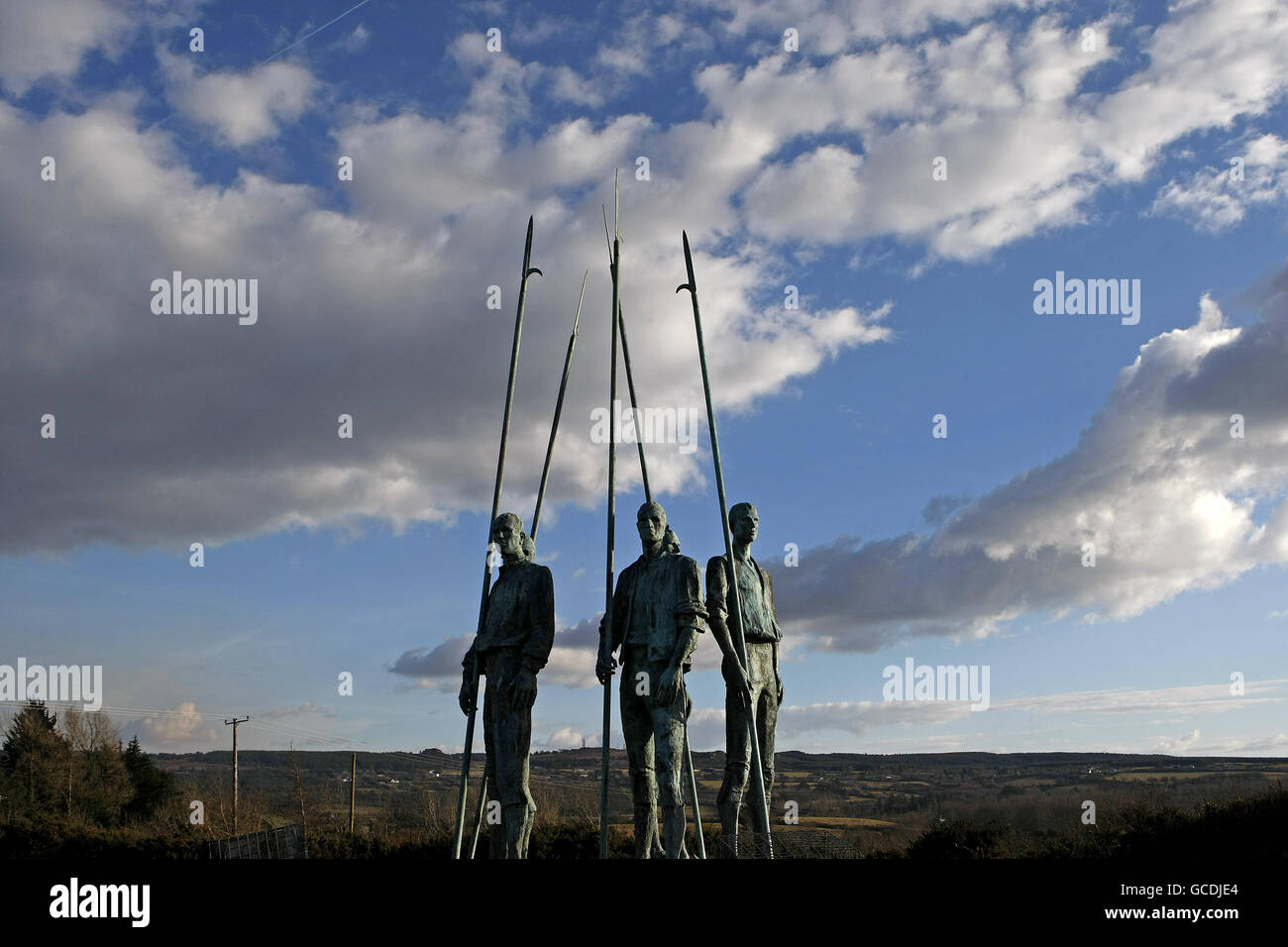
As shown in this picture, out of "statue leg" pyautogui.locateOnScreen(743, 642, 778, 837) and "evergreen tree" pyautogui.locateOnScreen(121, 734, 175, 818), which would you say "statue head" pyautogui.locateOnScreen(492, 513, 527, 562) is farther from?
"evergreen tree" pyautogui.locateOnScreen(121, 734, 175, 818)

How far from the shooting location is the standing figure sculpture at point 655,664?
13.0m

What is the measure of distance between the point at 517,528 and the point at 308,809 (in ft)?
146

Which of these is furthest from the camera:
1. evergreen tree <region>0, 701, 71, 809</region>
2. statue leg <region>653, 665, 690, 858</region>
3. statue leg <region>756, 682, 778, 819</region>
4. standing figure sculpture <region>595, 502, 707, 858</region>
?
evergreen tree <region>0, 701, 71, 809</region>

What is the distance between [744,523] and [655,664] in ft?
8.82

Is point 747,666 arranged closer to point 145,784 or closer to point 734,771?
point 734,771

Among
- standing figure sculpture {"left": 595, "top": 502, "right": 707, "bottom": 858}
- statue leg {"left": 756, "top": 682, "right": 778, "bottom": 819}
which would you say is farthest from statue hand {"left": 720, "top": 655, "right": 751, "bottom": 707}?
standing figure sculpture {"left": 595, "top": 502, "right": 707, "bottom": 858}

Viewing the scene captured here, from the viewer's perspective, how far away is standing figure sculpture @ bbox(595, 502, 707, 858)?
13.0m

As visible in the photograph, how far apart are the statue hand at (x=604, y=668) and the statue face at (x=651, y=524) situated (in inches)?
55.7

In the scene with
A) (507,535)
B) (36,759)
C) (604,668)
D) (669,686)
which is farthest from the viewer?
(36,759)

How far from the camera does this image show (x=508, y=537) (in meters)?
14.1

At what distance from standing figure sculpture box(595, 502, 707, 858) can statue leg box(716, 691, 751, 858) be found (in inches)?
54.1

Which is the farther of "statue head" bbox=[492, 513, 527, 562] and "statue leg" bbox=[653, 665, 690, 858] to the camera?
"statue head" bbox=[492, 513, 527, 562]

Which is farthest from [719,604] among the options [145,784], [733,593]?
[145,784]

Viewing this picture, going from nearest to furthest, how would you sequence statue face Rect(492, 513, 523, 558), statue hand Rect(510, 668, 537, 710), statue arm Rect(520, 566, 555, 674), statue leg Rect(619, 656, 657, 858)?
statue leg Rect(619, 656, 657, 858) < statue hand Rect(510, 668, 537, 710) < statue arm Rect(520, 566, 555, 674) < statue face Rect(492, 513, 523, 558)
